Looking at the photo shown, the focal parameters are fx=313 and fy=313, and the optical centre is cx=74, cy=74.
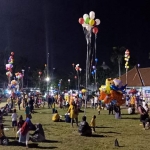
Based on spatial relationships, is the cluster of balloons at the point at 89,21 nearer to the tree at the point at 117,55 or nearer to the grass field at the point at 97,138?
the grass field at the point at 97,138

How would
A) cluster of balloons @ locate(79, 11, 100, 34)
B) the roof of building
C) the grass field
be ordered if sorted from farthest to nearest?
the roof of building → cluster of balloons @ locate(79, 11, 100, 34) → the grass field

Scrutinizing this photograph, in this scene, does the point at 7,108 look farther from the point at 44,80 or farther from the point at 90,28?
the point at 44,80

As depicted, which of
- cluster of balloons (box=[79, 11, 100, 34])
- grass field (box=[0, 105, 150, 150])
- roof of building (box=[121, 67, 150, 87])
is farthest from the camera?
roof of building (box=[121, 67, 150, 87])

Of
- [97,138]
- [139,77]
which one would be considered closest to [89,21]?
[97,138]

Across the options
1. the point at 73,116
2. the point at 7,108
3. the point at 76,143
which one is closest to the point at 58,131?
the point at 73,116

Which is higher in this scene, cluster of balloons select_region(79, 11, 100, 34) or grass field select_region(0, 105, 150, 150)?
cluster of balloons select_region(79, 11, 100, 34)

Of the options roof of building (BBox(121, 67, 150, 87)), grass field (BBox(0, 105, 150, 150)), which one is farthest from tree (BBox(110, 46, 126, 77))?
grass field (BBox(0, 105, 150, 150))

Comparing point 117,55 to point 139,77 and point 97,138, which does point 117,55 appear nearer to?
point 139,77

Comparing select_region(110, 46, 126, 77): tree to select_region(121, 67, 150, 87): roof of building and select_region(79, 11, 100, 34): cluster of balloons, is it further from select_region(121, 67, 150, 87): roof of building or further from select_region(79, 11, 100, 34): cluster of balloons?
select_region(79, 11, 100, 34): cluster of balloons

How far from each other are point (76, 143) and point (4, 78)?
78.4 meters

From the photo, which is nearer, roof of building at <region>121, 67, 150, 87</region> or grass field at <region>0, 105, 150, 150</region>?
grass field at <region>0, 105, 150, 150</region>

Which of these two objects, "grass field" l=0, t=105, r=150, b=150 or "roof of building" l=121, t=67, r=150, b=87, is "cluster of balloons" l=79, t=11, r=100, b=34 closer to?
"grass field" l=0, t=105, r=150, b=150

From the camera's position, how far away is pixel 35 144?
14.8m

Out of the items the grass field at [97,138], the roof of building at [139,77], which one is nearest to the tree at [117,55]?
the roof of building at [139,77]
